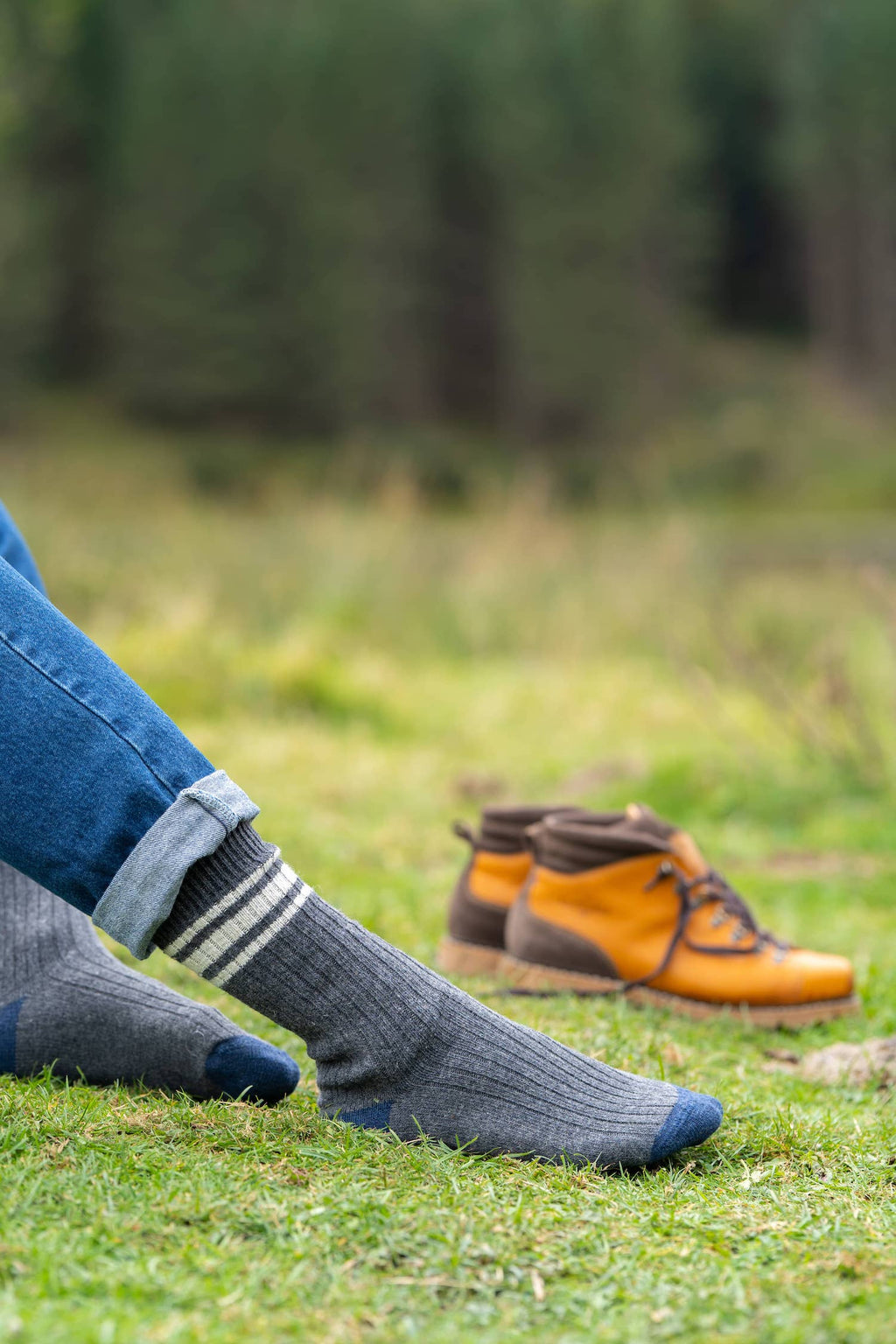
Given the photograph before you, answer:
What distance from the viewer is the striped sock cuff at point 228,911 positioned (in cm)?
113

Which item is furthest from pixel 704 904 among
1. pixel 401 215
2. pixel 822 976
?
pixel 401 215

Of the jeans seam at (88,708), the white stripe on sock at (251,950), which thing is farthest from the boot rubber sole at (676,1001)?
the jeans seam at (88,708)

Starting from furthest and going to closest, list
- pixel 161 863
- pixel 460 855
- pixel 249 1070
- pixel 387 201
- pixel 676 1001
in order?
pixel 387 201
pixel 460 855
pixel 676 1001
pixel 249 1070
pixel 161 863

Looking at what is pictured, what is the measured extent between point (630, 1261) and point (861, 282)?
3344cm

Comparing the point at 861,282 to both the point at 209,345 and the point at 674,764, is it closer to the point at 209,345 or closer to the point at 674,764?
the point at 209,345

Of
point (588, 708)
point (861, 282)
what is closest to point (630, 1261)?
point (588, 708)

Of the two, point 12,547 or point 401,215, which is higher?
point 401,215

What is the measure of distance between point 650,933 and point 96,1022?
0.87 meters

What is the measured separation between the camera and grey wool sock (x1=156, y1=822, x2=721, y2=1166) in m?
1.14

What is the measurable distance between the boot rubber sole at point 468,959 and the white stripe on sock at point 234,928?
1.03m

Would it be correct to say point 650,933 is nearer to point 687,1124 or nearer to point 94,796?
point 687,1124

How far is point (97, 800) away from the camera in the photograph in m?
1.11

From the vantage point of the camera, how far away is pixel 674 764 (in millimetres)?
4238

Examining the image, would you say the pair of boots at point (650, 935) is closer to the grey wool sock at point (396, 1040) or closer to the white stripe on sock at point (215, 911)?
the grey wool sock at point (396, 1040)
